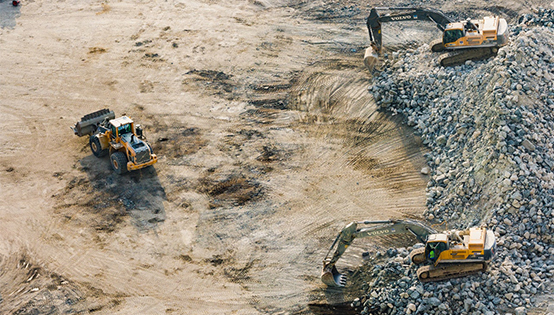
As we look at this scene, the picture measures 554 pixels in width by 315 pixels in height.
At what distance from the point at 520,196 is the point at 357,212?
489cm

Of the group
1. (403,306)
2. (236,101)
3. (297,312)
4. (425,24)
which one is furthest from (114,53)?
(403,306)

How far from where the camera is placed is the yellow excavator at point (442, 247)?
48.9 feet

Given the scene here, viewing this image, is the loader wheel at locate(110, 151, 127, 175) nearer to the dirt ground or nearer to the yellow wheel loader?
the yellow wheel loader

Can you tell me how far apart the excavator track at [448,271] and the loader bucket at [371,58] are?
10.9 metres

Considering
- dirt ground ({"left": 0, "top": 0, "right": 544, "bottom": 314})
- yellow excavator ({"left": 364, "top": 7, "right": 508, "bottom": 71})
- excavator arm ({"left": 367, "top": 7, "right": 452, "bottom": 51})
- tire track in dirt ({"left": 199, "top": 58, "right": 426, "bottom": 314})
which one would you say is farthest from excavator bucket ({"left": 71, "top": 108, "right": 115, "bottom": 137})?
yellow excavator ({"left": 364, "top": 7, "right": 508, "bottom": 71})

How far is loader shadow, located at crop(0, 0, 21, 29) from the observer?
30.3 metres

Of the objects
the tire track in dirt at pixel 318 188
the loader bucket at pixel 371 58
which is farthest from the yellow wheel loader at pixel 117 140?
the loader bucket at pixel 371 58

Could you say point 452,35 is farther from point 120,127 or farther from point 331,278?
point 120,127

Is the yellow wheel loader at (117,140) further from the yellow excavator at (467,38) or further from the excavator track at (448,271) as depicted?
the yellow excavator at (467,38)

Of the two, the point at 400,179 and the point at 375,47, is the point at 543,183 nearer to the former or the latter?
the point at 400,179

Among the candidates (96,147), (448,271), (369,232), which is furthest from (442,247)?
(96,147)

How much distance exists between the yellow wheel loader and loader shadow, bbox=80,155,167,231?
0.37 metres

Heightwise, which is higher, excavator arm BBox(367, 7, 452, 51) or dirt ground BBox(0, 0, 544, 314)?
excavator arm BBox(367, 7, 452, 51)

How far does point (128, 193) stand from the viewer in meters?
20.8
